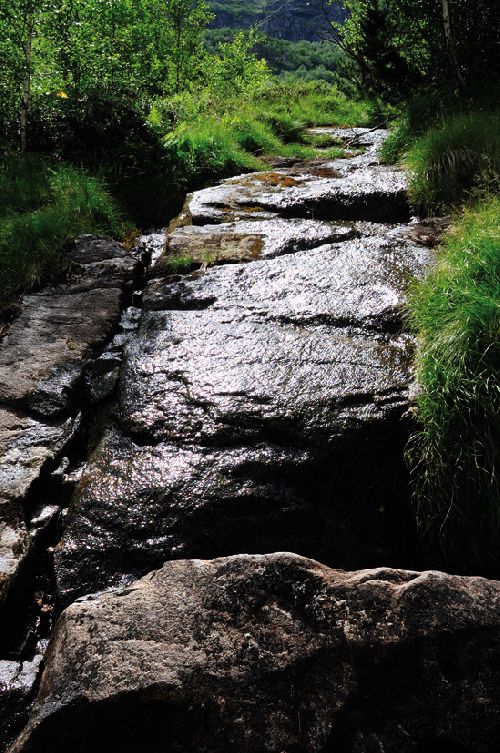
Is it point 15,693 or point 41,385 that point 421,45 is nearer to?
point 41,385

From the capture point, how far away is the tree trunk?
807 centimetres

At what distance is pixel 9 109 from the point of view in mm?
Answer: 8438

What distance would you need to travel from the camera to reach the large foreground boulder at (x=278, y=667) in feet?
5.67

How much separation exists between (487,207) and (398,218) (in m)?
1.23

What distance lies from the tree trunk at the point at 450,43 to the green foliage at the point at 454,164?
226 cm

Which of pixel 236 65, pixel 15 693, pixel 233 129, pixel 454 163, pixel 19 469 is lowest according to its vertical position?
pixel 15 693

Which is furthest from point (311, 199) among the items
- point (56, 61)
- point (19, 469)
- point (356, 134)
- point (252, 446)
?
point (56, 61)

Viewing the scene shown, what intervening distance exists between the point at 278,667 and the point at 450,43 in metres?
9.55

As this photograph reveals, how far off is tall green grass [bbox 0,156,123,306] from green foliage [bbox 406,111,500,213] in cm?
388

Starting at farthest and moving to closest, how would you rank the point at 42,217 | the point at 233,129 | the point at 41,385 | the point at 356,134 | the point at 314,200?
the point at 356,134, the point at 233,129, the point at 314,200, the point at 42,217, the point at 41,385

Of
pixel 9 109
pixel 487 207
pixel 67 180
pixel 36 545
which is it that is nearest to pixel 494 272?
pixel 487 207

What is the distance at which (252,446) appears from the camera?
3.08 meters

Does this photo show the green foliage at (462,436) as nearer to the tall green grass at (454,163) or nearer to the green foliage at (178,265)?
the green foliage at (178,265)

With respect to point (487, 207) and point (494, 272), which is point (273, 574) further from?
point (487, 207)
